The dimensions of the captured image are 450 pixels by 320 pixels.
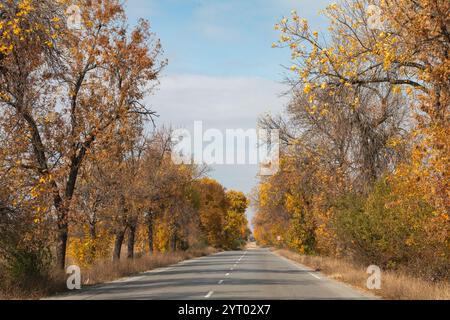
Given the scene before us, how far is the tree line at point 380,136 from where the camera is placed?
47.9 feet

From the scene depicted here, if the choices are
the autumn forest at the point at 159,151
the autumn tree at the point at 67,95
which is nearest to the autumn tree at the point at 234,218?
the autumn forest at the point at 159,151

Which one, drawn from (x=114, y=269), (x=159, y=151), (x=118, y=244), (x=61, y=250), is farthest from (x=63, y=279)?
(x=159, y=151)

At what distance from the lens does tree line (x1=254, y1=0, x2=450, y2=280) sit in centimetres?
1459

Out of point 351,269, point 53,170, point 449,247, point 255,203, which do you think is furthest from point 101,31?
point 255,203

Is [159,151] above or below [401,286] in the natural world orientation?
above

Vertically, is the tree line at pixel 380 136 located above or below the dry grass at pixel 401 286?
above

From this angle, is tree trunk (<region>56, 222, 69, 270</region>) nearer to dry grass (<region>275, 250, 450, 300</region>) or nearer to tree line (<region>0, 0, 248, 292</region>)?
tree line (<region>0, 0, 248, 292</region>)

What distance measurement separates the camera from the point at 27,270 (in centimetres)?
1911

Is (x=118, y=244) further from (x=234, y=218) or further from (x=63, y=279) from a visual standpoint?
(x=234, y=218)

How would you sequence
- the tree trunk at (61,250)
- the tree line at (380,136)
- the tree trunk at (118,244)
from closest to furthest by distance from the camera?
1. the tree line at (380,136)
2. the tree trunk at (61,250)
3. the tree trunk at (118,244)

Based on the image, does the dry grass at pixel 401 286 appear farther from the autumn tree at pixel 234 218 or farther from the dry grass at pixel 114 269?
the autumn tree at pixel 234 218

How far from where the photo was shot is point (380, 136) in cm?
2883
